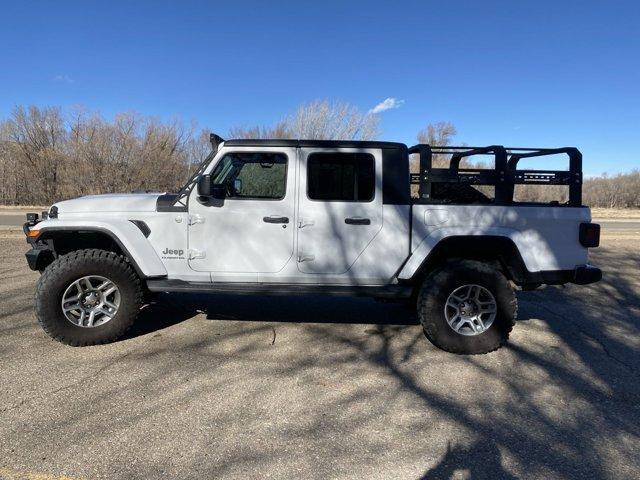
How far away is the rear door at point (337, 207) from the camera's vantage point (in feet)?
14.2

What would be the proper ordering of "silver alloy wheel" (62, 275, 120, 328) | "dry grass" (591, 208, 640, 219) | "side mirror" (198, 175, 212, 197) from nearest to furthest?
"side mirror" (198, 175, 212, 197) → "silver alloy wheel" (62, 275, 120, 328) → "dry grass" (591, 208, 640, 219)

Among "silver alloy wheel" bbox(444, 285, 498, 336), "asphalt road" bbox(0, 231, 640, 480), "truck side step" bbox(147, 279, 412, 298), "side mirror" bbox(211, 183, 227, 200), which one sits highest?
"side mirror" bbox(211, 183, 227, 200)

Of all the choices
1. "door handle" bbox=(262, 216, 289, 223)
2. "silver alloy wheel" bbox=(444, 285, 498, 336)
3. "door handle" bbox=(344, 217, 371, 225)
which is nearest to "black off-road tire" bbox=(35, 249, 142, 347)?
"door handle" bbox=(262, 216, 289, 223)

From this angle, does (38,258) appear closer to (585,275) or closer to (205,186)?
(205,186)

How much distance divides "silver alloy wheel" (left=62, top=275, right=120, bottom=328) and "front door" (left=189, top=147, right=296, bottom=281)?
860 mm

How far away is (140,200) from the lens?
176 inches

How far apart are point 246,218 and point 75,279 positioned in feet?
5.71

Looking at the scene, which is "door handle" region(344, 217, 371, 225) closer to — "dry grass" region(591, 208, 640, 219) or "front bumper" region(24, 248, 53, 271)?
"front bumper" region(24, 248, 53, 271)

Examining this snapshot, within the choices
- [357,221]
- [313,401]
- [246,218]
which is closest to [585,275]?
[357,221]

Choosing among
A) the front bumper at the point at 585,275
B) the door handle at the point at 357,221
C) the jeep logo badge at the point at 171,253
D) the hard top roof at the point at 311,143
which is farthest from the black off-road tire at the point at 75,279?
the front bumper at the point at 585,275

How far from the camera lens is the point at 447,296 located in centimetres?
432

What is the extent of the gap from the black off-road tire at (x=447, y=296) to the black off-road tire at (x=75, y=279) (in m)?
2.88

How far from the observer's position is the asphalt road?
2570 mm

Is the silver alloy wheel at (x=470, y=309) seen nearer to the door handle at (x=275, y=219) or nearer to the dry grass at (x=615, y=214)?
the door handle at (x=275, y=219)
